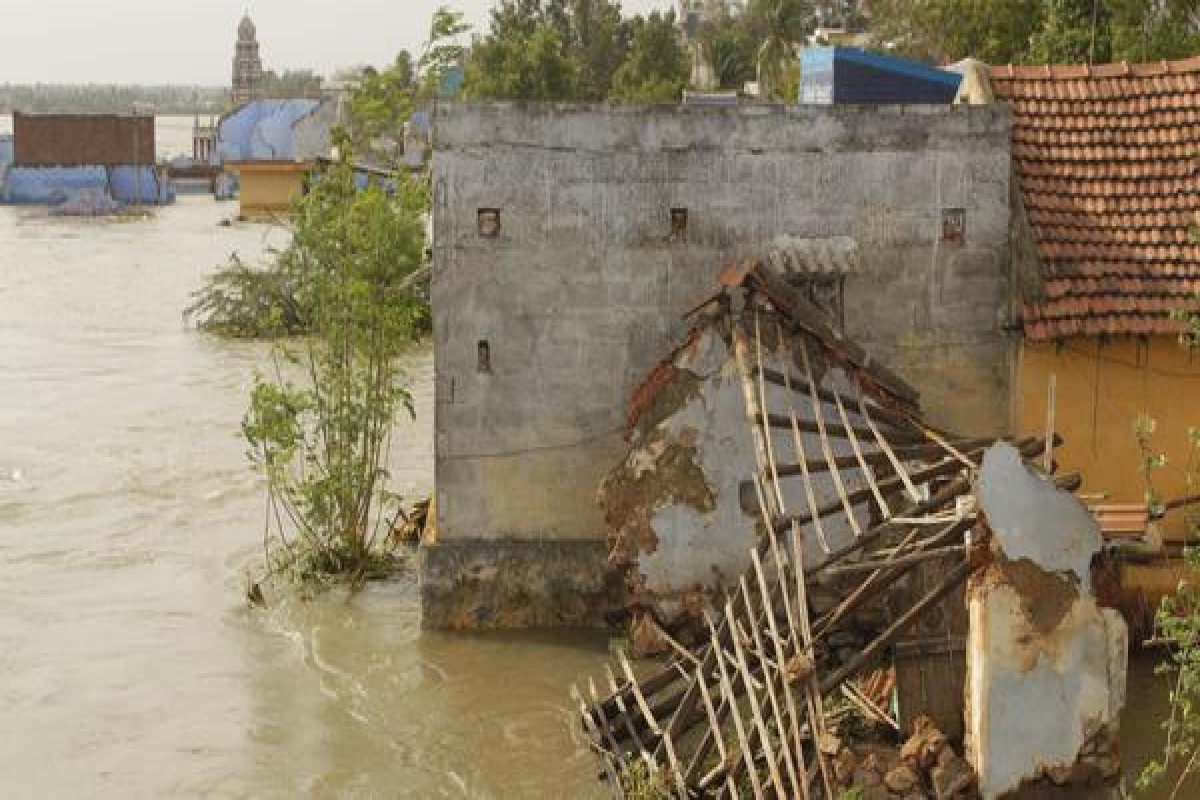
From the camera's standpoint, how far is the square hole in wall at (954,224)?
40.5ft

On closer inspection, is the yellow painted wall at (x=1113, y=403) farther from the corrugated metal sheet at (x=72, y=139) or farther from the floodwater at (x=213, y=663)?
the corrugated metal sheet at (x=72, y=139)

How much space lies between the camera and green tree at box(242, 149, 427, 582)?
13.5 meters

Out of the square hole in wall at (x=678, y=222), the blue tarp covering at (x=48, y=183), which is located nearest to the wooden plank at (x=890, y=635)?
the square hole in wall at (x=678, y=222)

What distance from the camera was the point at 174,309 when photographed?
30203 mm

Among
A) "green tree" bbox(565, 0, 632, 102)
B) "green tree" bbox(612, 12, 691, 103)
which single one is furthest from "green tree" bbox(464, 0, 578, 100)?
"green tree" bbox(565, 0, 632, 102)

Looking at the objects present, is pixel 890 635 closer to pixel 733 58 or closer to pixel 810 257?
pixel 810 257

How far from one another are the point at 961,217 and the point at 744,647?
4.51 m

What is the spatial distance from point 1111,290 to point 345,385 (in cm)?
549

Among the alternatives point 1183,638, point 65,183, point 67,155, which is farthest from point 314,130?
point 1183,638

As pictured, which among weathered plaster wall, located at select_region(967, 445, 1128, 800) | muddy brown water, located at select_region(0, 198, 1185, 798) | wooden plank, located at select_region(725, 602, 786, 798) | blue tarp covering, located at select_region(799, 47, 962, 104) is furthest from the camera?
blue tarp covering, located at select_region(799, 47, 962, 104)

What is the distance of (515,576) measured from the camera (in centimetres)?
1242

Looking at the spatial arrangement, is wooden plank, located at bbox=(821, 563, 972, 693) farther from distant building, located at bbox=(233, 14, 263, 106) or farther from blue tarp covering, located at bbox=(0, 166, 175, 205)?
distant building, located at bbox=(233, 14, 263, 106)

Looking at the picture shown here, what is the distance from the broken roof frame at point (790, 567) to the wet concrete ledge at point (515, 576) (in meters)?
1.16

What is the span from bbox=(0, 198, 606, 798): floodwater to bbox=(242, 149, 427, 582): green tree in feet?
1.81
